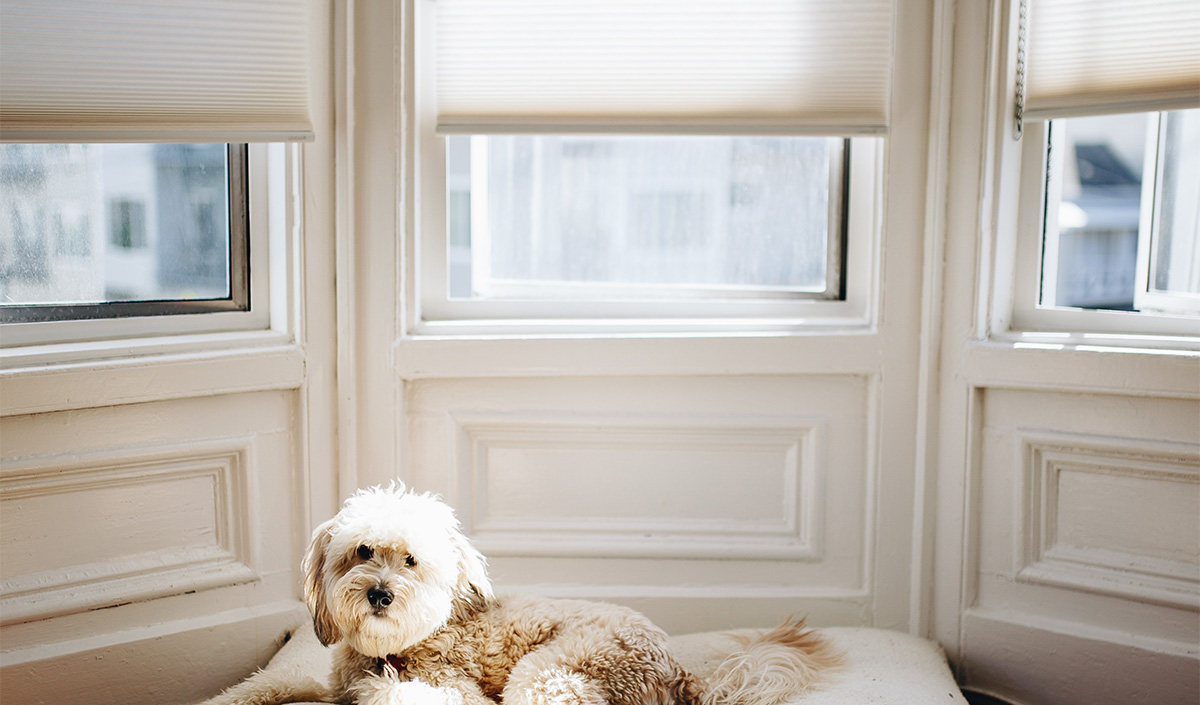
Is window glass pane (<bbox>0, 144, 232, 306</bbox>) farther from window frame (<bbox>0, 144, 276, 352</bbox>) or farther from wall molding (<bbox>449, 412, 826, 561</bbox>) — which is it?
wall molding (<bbox>449, 412, 826, 561</bbox>)

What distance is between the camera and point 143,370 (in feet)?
6.23

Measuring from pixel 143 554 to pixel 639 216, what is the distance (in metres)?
1.40

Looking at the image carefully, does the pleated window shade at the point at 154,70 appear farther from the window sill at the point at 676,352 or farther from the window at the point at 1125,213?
the window at the point at 1125,213

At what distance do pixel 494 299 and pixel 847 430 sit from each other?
3.10ft

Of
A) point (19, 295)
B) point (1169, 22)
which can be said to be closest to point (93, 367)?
point (19, 295)

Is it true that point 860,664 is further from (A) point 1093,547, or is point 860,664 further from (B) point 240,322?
(B) point 240,322

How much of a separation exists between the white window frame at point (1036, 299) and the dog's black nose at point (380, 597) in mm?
1538

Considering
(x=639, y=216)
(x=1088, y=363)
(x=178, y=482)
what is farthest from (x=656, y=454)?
(x=178, y=482)

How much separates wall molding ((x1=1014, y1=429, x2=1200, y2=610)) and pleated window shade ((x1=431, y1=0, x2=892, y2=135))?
869 mm

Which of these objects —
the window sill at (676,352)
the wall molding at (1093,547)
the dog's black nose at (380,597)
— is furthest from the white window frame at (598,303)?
the dog's black nose at (380,597)

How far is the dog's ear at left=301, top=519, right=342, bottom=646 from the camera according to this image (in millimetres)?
1488

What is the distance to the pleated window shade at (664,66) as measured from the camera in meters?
2.05

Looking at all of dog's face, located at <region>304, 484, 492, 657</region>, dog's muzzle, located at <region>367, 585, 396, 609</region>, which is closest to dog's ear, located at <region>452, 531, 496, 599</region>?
dog's face, located at <region>304, 484, 492, 657</region>

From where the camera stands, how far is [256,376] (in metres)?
2.02
